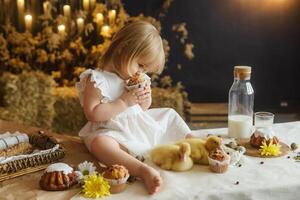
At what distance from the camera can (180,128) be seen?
152 centimetres

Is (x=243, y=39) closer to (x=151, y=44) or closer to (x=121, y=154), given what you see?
(x=151, y=44)

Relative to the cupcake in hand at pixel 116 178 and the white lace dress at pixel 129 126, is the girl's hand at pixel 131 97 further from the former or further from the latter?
the cupcake in hand at pixel 116 178

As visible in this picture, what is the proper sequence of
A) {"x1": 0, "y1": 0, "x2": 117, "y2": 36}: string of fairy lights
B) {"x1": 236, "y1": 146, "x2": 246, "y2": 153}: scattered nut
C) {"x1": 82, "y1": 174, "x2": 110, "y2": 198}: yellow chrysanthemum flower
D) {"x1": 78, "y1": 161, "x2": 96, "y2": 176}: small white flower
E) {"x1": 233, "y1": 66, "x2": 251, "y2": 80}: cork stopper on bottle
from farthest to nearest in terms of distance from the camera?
{"x1": 0, "y1": 0, "x2": 117, "y2": 36}: string of fairy lights
{"x1": 233, "y1": 66, "x2": 251, "y2": 80}: cork stopper on bottle
{"x1": 236, "y1": 146, "x2": 246, "y2": 153}: scattered nut
{"x1": 78, "y1": 161, "x2": 96, "y2": 176}: small white flower
{"x1": 82, "y1": 174, "x2": 110, "y2": 198}: yellow chrysanthemum flower

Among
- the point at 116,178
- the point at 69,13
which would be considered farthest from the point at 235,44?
the point at 116,178

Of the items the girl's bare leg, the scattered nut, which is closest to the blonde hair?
the girl's bare leg

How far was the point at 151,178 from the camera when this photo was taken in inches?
45.3

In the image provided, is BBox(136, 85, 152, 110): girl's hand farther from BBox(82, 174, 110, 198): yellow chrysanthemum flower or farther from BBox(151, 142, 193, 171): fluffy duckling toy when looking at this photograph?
BBox(82, 174, 110, 198): yellow chrysanthemum flower

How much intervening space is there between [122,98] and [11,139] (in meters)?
0.35

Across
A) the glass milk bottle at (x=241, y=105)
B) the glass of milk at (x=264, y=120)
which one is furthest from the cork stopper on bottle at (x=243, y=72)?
the glass of milk at (x=264, y=120)

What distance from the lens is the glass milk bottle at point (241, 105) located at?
1.50 m

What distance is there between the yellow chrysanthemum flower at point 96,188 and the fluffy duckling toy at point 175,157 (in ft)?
0.68

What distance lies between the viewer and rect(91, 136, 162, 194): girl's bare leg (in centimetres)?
115

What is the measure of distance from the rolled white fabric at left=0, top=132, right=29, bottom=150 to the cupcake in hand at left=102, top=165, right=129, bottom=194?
39 centimetres

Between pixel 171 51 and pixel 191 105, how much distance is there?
0.43 m
